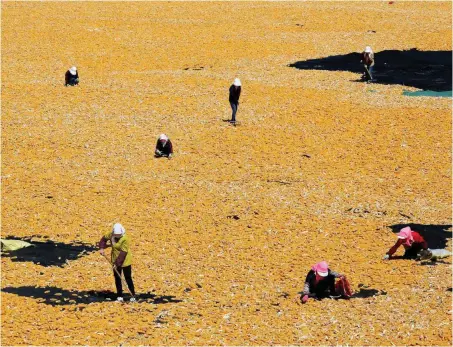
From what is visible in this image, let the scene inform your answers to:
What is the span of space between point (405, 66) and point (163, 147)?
62.1ft

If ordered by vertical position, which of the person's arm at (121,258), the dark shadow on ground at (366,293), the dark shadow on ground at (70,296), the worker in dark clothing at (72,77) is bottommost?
the dark shadow on ground at (366,293)

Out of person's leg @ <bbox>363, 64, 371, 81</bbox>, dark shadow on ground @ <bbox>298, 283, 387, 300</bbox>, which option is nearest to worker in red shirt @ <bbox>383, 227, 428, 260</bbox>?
dark shadow on ground @ <bbox>298, 283, 387, 300</bbox>

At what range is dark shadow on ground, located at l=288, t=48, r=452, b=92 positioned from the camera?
3638cm

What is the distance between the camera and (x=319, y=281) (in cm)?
1564

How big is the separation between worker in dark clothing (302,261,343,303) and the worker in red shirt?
262 cm

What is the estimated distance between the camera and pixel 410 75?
37812mm

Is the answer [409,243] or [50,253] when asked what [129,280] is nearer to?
[50,253]

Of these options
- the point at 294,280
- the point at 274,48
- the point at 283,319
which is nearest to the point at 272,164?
the point at 294,280

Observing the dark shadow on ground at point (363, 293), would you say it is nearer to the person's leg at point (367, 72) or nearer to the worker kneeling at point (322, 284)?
the worker kneeling at point (322, 284)

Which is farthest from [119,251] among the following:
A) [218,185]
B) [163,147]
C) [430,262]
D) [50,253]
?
[163,147]

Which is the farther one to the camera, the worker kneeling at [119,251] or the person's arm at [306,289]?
the person's arm at [306,289]

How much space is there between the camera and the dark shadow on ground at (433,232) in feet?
62.3

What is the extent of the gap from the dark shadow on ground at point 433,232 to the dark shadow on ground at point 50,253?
8.39 metres

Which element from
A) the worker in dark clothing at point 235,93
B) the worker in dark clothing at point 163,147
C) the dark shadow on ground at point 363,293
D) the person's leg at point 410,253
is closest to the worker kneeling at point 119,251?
the dark shadow on ground at point 363,293
